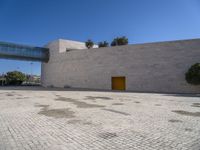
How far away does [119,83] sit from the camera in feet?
102

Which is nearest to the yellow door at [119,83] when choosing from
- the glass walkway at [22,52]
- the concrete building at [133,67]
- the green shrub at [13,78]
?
the concrete building at [133,67]

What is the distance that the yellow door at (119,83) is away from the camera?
100 ft

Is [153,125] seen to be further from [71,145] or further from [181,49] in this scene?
[181,49]

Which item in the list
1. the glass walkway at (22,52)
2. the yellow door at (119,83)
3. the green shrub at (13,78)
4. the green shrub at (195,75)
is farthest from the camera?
the green shrub at (13,78)

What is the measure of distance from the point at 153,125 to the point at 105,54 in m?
27.2

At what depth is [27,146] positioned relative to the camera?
4172 millimetres

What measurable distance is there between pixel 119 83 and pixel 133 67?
4009 millimetres

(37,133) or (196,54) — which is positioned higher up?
(196,54)

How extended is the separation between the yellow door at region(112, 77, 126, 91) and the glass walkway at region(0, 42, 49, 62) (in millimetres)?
22858

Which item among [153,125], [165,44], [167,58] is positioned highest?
[165,44]

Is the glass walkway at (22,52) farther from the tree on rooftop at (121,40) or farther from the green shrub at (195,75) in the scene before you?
the green shrub at (195,75)

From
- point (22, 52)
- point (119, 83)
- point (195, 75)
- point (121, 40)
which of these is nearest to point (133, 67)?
point (119, 83)

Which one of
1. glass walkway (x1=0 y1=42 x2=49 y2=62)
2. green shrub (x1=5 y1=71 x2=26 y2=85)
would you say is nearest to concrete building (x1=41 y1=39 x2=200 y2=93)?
glass walkway (x1=0 y1=42 x2=49 y2=62)

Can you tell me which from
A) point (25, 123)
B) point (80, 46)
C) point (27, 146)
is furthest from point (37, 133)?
point (80, 46)
